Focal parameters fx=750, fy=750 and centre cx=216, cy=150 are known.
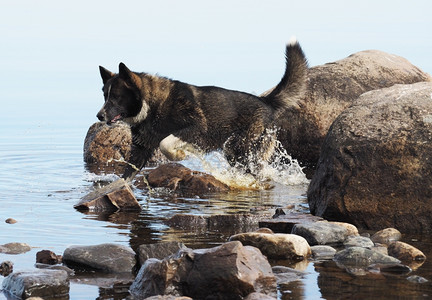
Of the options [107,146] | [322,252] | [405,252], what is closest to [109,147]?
[107,146]

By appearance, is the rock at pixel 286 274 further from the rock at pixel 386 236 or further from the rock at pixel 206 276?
the rock at pixel 386 236

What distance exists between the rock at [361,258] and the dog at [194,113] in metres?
4.29

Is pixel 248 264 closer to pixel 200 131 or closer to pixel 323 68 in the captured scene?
pixel 200 131

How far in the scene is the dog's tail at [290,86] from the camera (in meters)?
10.4

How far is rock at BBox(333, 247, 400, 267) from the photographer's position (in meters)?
5.67

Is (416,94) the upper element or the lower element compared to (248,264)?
upper

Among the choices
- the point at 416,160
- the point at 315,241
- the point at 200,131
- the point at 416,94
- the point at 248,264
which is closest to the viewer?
the point at 248,264

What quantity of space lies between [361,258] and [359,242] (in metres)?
0.56

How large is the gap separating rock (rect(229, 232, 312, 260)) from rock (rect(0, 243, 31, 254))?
1.77m

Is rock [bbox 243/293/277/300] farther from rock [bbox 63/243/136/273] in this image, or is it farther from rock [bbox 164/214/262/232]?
rock [bbox 164/214/262/232]

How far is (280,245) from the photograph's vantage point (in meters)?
5.89

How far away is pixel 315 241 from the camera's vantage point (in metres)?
6.33

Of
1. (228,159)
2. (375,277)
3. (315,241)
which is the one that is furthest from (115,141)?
(375,277)

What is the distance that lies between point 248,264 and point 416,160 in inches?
104
